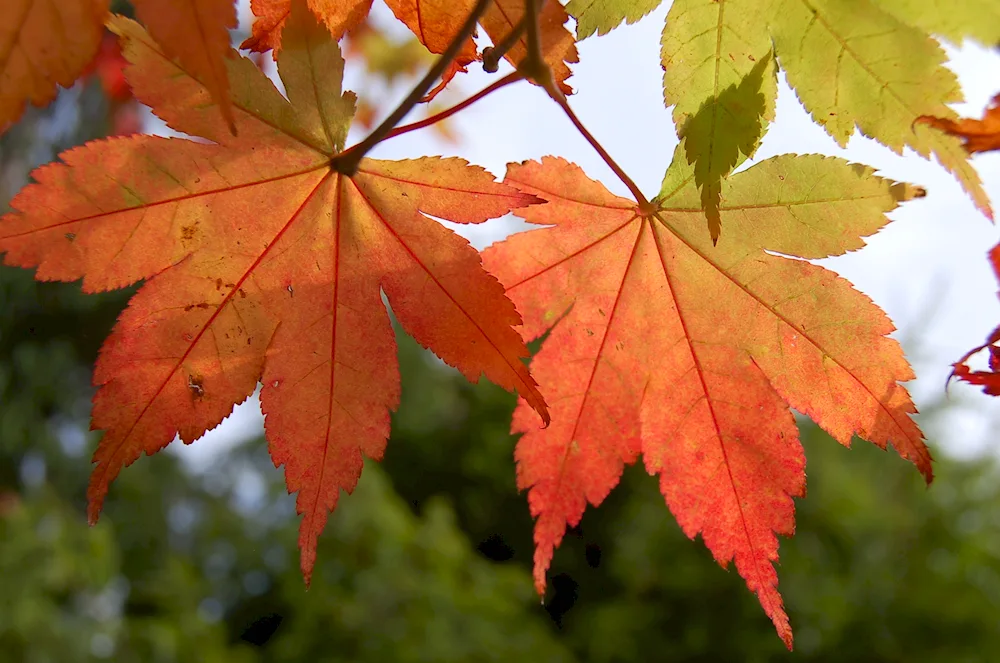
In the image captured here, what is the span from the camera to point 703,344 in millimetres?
591

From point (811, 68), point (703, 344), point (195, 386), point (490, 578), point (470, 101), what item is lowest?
point (490, 578)

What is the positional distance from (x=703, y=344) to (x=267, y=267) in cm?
34

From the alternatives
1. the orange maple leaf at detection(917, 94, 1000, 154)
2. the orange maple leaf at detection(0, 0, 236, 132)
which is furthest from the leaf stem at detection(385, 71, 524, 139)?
the orange maple leaf at detection(917, 94, 1000, 154)

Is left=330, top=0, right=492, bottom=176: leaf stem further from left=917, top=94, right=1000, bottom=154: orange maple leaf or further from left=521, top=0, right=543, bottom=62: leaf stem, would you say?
left=917, top=94, right=1000, bottom=154: orange maple leaf

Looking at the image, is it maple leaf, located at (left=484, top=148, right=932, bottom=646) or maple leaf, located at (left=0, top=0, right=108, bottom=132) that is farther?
maple leaf, located at (left=484, top=148, right=932, bottom=646)

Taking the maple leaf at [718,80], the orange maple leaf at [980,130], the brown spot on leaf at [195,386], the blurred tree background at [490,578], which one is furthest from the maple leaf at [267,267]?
the blurred tree background at [490,578]

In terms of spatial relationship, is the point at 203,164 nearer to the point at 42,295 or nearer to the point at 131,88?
the point at 131,88

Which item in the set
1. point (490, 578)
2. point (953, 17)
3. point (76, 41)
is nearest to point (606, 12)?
point (953, 17)

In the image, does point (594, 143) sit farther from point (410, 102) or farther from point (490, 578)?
point (490, 578)

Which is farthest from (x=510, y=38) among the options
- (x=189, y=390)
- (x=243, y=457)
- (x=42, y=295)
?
(x=42, y=295)

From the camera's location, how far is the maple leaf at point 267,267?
0.47 m

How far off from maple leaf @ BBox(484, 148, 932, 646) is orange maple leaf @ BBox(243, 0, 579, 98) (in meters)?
0.09

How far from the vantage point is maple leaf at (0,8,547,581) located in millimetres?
472

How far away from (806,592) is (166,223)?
10.8 ft
